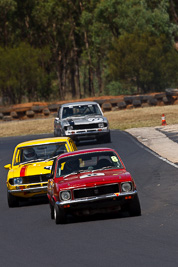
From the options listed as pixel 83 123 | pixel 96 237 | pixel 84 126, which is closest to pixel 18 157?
pixel 96 237

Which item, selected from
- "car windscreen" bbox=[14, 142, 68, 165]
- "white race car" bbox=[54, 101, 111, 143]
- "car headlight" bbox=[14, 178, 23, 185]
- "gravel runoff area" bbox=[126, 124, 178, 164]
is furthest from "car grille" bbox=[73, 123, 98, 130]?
"car headlight" bbox=[14, 178, 23, 185]

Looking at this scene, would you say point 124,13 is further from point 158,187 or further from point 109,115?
point 158,187

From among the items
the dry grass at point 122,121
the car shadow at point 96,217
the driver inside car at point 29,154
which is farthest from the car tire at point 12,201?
the dry grass at point 122,121

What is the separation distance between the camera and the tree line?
59969 millimetres

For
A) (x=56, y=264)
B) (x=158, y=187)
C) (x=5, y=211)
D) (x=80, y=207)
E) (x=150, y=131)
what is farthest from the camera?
(x=150, y=131)

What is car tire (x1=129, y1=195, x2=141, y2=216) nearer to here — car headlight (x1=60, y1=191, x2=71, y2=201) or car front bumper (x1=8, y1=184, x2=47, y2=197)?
car headlight (x1=60, y1=191, x2=71, y2=201)

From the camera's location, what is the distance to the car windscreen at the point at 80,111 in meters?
29.0

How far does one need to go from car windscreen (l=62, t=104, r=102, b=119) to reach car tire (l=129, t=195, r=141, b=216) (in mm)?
17553

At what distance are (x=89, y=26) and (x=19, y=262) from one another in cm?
6097

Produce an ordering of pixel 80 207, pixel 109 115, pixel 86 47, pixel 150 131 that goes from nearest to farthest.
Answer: pixel 80 207 → pixel 150 131 → pixel 109 115 → pixel 86 47

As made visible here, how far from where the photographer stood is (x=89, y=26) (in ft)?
224

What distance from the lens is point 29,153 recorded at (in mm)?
15789

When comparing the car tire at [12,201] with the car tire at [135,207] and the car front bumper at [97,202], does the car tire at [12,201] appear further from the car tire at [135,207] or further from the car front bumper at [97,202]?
the car tire at [135,207]

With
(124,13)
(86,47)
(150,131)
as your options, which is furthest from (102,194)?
(86,47)
